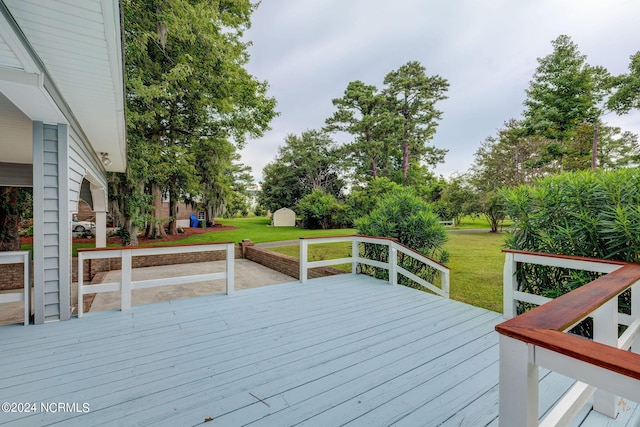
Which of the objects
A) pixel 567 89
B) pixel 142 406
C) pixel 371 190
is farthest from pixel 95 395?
pixel 567 89

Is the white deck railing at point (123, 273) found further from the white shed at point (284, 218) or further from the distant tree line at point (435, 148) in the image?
the white shed at point (284, 218)

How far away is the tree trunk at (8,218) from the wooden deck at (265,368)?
8.39 metres

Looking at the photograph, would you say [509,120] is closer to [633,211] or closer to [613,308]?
[633,211]

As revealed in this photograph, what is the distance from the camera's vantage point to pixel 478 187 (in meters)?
21.0

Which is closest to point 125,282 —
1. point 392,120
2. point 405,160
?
point 392,120

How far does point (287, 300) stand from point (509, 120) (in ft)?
98.7

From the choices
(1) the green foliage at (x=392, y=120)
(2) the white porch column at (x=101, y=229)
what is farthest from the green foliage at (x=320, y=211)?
(2) the white porch column at (x=101, y=229)

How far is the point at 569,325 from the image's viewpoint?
1186 millimetres

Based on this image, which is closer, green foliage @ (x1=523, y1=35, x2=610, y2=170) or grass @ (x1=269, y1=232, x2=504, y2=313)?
grass @ (x1=269, y1=232, x2=504, y2=313)

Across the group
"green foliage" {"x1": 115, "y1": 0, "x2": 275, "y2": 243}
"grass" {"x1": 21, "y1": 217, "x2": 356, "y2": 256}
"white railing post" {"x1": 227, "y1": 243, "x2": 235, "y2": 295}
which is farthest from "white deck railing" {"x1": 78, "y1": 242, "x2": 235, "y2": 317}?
"grass" {"x1": 21, "y1": 217, "x2": 356, "y2": 256}

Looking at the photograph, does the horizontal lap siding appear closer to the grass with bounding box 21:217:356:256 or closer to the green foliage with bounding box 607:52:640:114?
the grass with bounding box 21:217:356:256

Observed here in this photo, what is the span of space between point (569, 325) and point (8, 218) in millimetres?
13175

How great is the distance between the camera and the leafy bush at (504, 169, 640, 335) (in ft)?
9.22

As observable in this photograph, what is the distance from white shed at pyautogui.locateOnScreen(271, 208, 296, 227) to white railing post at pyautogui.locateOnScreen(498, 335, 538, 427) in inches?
972
